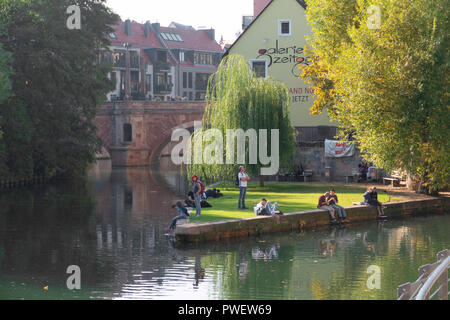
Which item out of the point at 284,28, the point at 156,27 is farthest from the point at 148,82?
the point at 284,28

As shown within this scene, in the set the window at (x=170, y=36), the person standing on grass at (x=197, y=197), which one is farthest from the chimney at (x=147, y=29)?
the person standing on grass at (x=197, y=197)

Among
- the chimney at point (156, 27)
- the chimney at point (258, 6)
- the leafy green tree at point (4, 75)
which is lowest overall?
the leafy green tree at point (4, 75)

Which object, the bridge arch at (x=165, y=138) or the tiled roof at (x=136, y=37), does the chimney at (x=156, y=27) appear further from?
the bridge arch at (x=165, y=138)

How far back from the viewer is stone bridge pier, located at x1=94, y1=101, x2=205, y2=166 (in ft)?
252

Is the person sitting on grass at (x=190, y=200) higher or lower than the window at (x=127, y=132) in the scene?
lower

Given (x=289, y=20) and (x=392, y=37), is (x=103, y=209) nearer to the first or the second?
(x=392, y=37)

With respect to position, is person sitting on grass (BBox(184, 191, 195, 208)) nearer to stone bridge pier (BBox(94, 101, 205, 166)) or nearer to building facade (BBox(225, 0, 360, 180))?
building facade (BBox(225, 0, 360, 180))

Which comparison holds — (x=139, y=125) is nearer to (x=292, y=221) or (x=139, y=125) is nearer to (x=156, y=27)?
(x=156, y=27)

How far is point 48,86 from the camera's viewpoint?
50.1m

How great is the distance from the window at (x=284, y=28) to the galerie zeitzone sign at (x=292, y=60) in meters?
0.71

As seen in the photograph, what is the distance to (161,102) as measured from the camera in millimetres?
77688

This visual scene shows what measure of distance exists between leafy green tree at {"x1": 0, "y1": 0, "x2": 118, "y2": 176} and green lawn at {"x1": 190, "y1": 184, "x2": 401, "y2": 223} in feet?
47.8

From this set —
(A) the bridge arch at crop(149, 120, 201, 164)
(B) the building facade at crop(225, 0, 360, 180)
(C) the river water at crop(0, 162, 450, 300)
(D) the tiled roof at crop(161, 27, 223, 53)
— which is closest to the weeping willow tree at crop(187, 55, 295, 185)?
(C) the river water at crop(0, 162, 450, 300)

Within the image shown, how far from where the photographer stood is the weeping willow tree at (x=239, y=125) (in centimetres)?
3953
